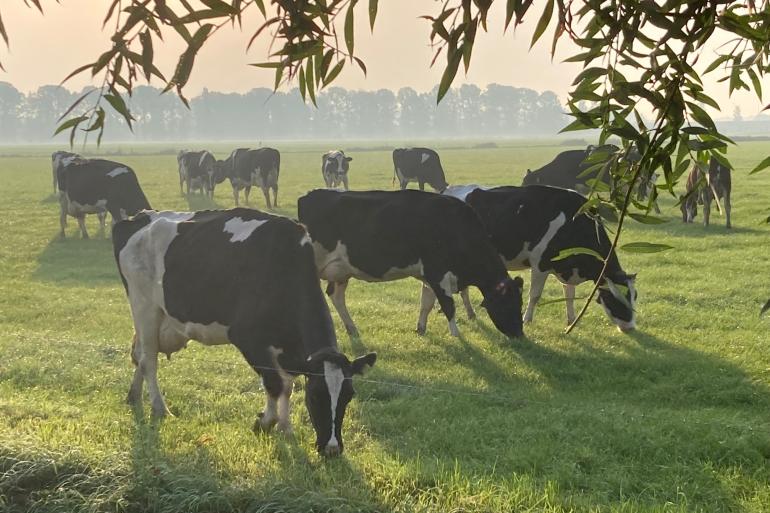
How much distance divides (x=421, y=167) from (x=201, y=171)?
354 inches

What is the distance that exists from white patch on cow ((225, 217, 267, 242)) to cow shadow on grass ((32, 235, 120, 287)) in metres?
7.83

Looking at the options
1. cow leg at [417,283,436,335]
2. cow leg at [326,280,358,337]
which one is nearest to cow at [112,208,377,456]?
cow leg at [326,280,358,337]

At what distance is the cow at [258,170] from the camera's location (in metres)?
25.5

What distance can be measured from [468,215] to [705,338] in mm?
3422

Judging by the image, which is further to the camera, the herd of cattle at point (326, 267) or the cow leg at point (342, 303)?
the cow leg at point (342, 303)

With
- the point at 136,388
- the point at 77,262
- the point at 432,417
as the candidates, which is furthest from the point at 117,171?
the point at 432,417

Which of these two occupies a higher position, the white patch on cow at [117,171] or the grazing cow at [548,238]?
the white patch on cow at [117,171]

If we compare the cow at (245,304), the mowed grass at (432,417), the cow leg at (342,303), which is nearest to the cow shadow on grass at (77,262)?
the mowed grass at (432,417)

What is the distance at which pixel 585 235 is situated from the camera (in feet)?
31.8

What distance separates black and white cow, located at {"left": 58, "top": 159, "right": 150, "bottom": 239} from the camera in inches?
697

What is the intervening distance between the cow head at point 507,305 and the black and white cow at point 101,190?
11397 millimetres

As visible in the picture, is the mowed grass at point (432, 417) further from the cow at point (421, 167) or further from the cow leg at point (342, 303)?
the cow at point (421, 167)

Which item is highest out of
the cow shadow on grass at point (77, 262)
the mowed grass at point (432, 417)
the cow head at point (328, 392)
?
the cow head at point (328, 392)

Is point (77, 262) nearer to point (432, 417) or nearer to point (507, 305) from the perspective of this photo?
point (507, 305)
